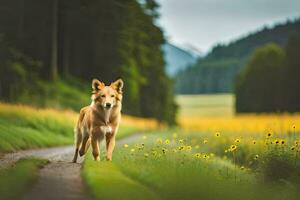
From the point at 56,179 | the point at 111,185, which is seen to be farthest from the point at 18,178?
the point at 111,185

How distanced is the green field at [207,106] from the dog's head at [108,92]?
576 inches

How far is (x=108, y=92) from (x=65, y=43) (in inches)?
326

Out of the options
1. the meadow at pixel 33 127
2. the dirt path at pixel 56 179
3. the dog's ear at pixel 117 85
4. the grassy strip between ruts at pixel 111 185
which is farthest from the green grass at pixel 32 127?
the grassy strip between ruts at pixel 111 185

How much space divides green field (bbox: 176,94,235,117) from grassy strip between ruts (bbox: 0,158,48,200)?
15.0m

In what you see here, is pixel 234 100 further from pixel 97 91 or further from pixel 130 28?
pixel 97 91

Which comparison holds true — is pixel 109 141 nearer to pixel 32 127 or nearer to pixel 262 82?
pixel 32 127

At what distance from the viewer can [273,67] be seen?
27500 mm

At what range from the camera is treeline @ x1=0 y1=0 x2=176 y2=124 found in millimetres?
17578

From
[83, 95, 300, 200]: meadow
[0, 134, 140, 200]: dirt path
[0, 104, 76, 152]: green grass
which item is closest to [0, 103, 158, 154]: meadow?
[0, 104, 76, 152]: green grass

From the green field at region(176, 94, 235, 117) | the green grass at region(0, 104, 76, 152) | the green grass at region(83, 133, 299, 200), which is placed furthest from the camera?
the green field at region(176, 94, 235, 117)

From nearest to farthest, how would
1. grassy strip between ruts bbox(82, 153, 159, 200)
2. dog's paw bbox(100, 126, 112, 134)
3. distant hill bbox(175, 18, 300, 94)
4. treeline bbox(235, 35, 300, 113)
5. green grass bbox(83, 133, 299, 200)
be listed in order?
grassy strip between ruts bbox(82, 153, 159, 200) → green grass bbox(83, 133, 299, 200) → dog's paw bbox(100, 126, 112, 134) → distant hill bbox(175, 18, 300, 94) → treeline bbox(235, 35, 300, 113)

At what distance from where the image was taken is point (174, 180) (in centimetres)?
995

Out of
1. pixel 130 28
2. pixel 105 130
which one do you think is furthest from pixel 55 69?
pixel 105 130

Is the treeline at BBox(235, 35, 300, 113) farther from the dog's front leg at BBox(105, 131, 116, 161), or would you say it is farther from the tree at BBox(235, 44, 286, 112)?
the dog's front leg at BBox(105, 131, 116, 161)
